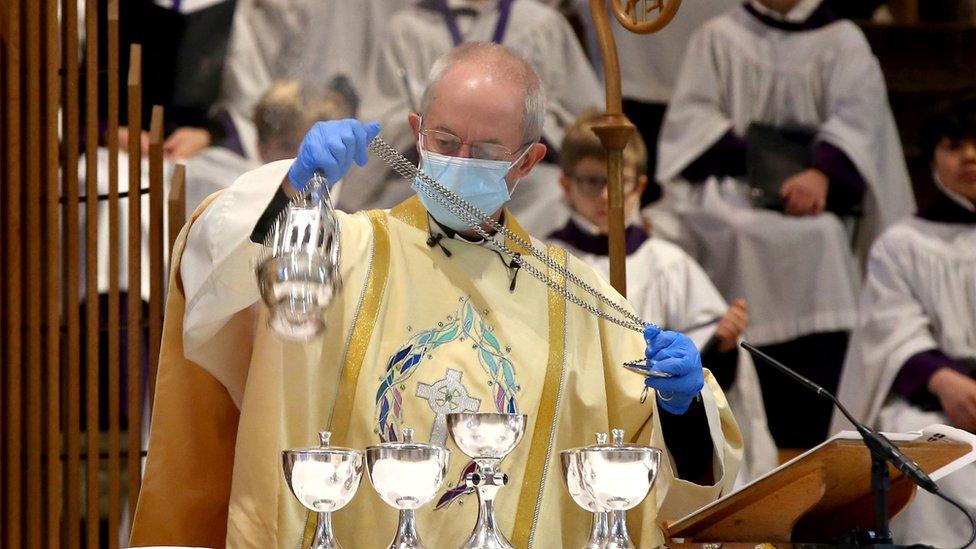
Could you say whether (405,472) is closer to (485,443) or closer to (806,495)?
(485,443)

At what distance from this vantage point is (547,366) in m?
3.30

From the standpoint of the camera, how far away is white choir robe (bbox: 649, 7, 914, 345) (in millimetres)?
6266

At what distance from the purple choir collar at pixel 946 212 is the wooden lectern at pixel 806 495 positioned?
12.1 ft

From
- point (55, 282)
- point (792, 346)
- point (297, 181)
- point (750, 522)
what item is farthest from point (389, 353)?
point (792, 346)

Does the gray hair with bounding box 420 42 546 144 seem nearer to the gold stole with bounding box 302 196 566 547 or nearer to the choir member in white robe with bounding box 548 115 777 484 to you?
the gold stole with bounding box 302 196 566 547

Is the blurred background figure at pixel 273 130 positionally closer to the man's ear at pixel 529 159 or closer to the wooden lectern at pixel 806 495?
the man's ear at pixel 529 159

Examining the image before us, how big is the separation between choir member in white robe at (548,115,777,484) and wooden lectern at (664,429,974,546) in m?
3.21

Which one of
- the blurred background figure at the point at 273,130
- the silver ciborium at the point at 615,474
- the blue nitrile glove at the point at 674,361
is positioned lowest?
the silver ciborium at the point at 615,474

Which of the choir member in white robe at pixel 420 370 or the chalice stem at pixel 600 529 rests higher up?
the choir member in white robe at pixel 420 370

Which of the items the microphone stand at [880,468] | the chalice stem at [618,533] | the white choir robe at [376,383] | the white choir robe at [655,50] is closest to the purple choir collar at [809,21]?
the white choir robe at [655,50]

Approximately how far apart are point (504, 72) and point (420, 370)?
739mm

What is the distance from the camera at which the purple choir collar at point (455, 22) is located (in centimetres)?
639

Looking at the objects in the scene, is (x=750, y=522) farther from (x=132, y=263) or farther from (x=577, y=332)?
(x=132, y=263)

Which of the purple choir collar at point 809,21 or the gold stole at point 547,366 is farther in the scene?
the purple choir collar at point 809,21
